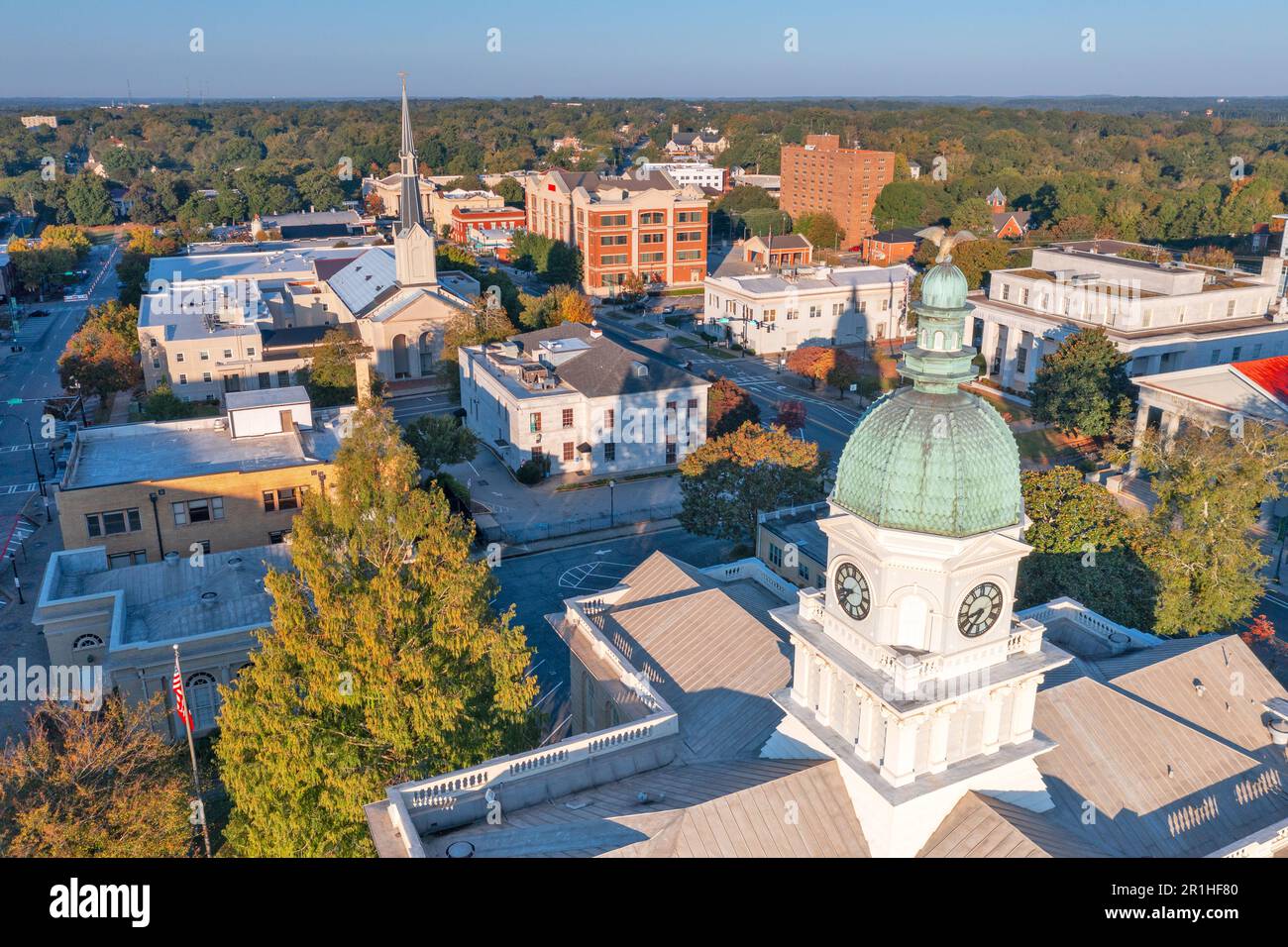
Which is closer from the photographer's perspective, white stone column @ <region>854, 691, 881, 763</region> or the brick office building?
white stone column @ <region>854, 691, 881, 763</region>

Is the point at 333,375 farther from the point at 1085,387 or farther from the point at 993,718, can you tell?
the point at 993,718

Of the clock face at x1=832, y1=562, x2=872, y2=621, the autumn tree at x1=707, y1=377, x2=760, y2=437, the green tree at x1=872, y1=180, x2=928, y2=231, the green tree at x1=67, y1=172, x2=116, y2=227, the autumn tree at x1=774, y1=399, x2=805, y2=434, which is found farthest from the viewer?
the green tree at x1=67, y1=172, x2=116, y2=227

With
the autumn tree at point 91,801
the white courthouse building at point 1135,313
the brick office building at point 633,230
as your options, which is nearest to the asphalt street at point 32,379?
the autumn tree at point 91,801

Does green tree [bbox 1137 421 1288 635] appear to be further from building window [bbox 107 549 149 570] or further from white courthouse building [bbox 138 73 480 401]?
white courthouse building [bbox 138 73 480 401]

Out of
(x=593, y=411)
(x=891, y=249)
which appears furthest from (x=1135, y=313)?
(x=891, y=249)

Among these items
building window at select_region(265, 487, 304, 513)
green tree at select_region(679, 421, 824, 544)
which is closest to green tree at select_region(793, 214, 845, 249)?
green tree at select_region(679, 421, 824, 544)
